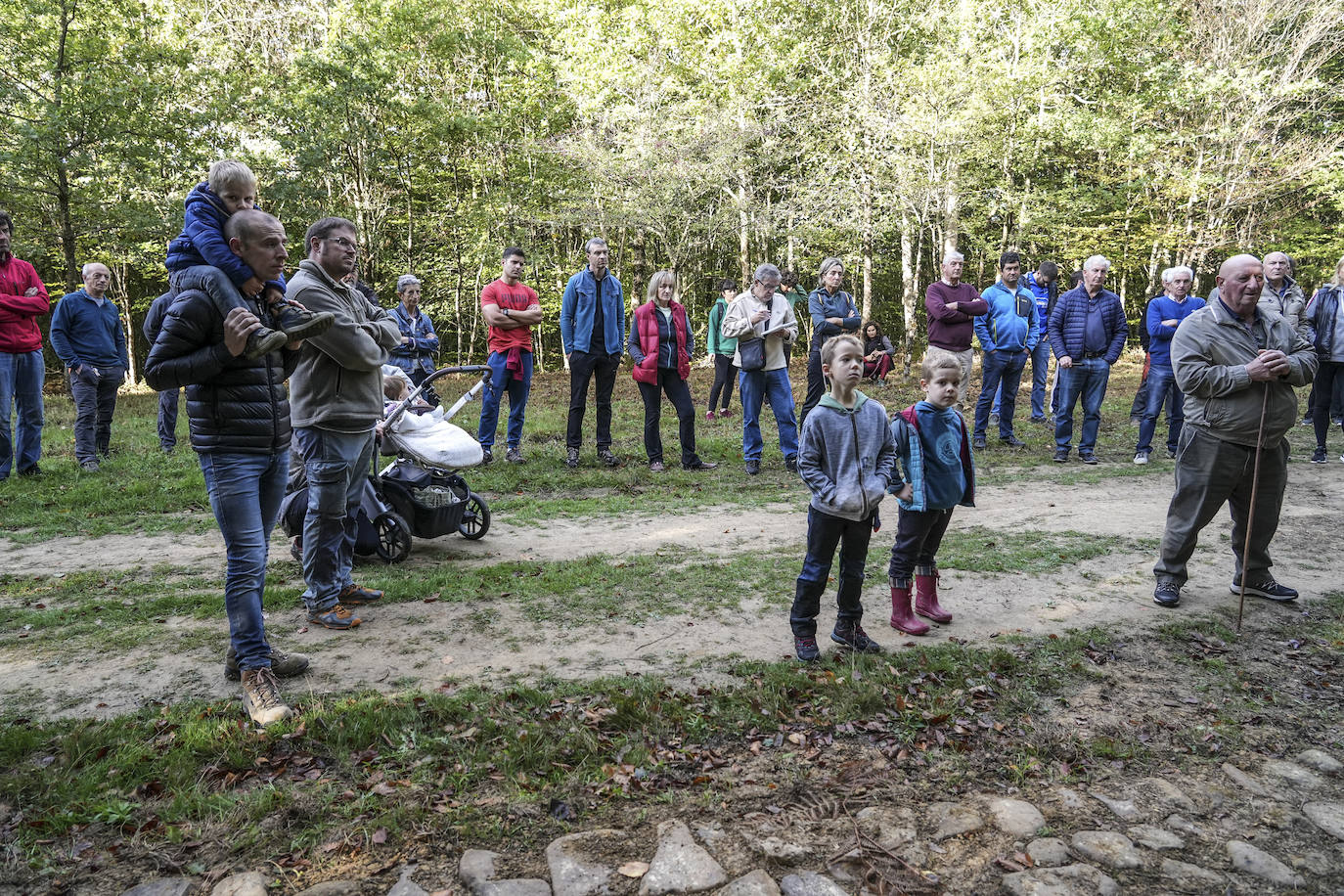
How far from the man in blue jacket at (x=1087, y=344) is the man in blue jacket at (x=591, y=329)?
502cm

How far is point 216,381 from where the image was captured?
3605 millimetres

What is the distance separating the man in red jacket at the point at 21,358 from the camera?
26.2 ft

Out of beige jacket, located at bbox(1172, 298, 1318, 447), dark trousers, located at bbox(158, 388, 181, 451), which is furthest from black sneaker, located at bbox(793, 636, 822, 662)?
dark trousers, located at bbox(158, 388, 181, 451)

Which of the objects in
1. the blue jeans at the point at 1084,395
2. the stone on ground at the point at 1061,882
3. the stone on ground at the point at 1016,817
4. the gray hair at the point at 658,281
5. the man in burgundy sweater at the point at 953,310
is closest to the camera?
the stone on ground at the point at 1061,882

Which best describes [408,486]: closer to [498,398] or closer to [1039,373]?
[498,398]

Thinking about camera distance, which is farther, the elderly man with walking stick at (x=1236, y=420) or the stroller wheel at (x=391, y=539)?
the stroller wheel at (x=391, y=539)

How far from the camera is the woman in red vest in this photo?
8.85 meters

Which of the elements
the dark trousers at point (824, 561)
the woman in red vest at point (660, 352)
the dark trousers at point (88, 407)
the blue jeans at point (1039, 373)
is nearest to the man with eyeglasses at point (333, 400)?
the dark trousers at point (824, 561)

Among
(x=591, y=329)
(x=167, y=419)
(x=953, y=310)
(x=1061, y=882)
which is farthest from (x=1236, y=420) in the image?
(x=167, y=419)

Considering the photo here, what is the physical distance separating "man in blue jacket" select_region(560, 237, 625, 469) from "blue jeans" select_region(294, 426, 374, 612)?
4205 mm

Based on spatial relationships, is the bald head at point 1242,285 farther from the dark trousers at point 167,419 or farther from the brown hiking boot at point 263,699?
the dark trousers at point 167,419

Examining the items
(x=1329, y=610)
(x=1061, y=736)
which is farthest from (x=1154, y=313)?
(x=1061, y=736)

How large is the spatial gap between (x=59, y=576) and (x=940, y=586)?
587 cm

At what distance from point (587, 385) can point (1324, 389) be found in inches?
328
